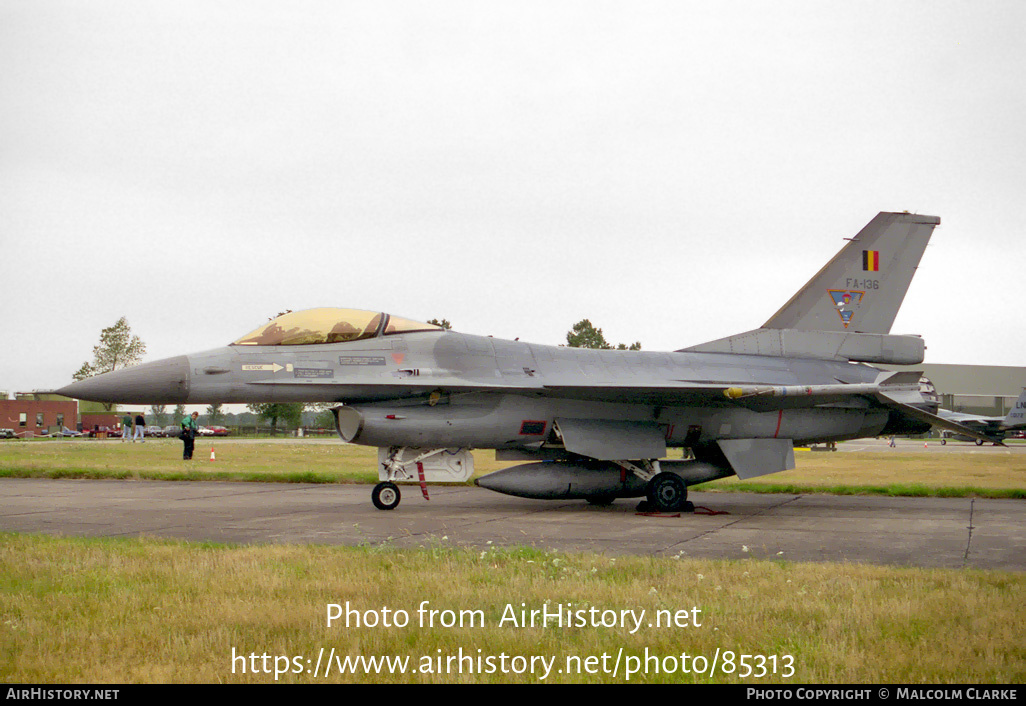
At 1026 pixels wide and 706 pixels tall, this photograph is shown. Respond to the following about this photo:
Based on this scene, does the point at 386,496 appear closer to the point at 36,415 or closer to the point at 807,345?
the point at 807,345

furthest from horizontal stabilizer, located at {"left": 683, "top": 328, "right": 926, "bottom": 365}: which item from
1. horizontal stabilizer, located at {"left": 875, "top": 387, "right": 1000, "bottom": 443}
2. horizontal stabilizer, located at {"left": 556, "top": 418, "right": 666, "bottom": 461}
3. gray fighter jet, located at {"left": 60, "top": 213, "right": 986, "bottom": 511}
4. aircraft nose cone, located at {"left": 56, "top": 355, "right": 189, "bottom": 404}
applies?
aircraft nose cone, located at {"left": 56, "top": 355, "right": 189, "bottom": 404}

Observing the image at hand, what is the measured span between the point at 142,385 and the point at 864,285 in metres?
11.8

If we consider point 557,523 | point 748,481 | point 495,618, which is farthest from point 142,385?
point 748,481

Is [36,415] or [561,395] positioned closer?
[561,395]

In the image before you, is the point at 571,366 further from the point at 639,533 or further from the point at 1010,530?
the point at 1010,530

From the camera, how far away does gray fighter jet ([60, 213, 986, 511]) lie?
1142 cm

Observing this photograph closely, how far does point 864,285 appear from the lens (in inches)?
584

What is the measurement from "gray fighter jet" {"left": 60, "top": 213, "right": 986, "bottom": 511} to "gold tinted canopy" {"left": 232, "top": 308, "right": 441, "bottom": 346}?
2 centimetres

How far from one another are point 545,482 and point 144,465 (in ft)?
43.7

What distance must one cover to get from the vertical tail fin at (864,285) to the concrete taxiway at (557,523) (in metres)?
3.14

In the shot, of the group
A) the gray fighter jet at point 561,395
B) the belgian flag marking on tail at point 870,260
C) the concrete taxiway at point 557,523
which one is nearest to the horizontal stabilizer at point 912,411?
the gray fighter jet at point 561,395

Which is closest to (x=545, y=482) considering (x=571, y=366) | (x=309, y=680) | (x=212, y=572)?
(x=571, y=366)

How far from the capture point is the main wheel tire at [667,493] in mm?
12359
